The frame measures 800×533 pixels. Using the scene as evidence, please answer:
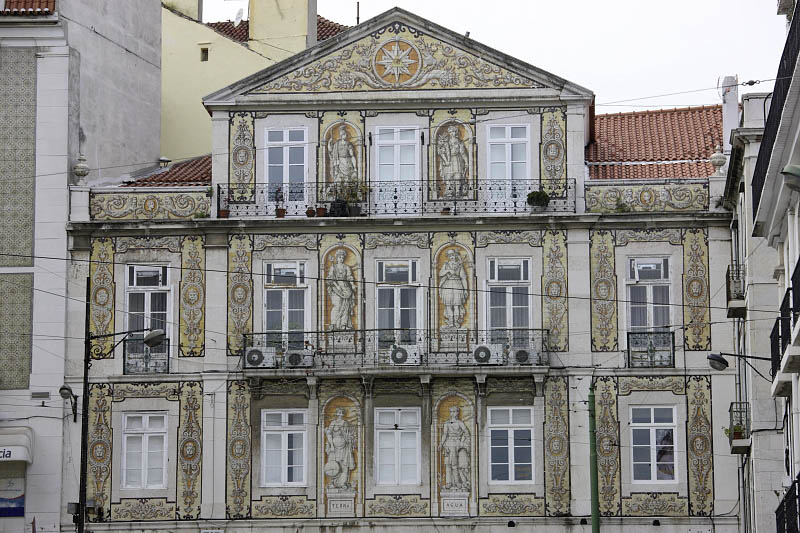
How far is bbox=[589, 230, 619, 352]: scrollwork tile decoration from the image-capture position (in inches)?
1857

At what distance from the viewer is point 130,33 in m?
52.9

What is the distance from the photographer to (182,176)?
50.1 m

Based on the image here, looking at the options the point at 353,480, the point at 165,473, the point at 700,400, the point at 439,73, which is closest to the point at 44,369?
the point at 165,473

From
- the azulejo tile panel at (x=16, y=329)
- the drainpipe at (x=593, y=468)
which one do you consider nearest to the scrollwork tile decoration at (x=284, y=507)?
the azulejo tile panel at (x=16, y=329)

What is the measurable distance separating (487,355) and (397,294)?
108 inches

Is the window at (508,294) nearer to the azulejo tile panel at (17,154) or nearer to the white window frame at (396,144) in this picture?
the white window frame at (396,144)

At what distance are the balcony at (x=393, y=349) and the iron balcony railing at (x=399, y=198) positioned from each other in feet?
9.47

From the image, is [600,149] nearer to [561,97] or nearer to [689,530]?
[561,97]

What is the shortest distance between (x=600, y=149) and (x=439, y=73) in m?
4.86

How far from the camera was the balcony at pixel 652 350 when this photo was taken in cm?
4691

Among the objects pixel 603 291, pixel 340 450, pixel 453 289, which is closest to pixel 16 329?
pixel 340 450

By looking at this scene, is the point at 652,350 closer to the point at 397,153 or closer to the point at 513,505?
the point at 513,505

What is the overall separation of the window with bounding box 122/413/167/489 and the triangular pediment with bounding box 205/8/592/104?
7781 millimetres

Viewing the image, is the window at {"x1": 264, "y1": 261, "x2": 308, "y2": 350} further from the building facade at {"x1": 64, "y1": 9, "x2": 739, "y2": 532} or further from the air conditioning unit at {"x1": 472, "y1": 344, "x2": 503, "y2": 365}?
the air conditioning unit at {"x1": 472, "y1": 344, "x2": 503, "y2": 365}
